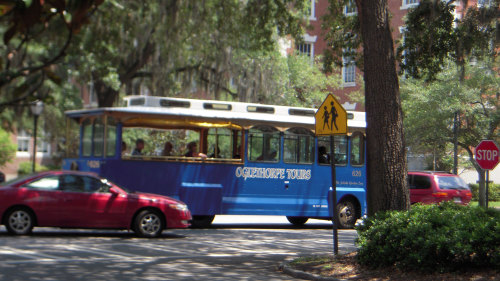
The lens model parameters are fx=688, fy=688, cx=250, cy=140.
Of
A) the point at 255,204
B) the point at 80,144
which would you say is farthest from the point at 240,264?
the point at 80,144

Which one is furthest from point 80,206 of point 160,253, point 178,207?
point 160,253

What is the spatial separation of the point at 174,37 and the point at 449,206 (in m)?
16.9

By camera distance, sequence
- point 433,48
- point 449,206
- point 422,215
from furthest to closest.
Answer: point 433,48, point 449,206, point 422,215

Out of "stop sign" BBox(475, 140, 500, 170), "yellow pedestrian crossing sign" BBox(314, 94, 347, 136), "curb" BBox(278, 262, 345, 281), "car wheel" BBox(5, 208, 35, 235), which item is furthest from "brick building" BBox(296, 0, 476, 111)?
"curb" BBox(278, 262, 345, 281)

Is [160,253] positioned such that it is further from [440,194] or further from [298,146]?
[440,194]

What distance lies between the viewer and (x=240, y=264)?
466 inches

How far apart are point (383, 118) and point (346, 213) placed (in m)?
9.52

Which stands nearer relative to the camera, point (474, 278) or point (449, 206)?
point (474, 278)

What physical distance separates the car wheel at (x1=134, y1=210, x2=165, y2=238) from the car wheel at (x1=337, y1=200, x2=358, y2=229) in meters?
6.51

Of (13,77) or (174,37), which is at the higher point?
(174,37)

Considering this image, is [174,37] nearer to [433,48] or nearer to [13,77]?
[433,48]

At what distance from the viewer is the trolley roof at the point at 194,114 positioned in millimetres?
18062

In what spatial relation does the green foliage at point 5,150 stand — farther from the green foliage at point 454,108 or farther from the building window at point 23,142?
the green foliage at point 454,108

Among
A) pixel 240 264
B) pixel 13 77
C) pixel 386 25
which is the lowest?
pixel 240 264
